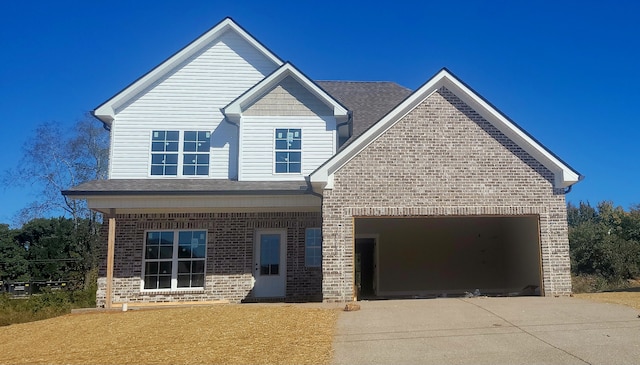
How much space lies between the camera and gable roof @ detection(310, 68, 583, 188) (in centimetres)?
1257

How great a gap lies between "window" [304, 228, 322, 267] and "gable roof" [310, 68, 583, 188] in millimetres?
3235

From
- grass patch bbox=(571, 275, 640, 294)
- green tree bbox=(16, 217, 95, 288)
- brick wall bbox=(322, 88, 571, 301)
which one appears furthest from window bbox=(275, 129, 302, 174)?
green tree bbox=(16, 217, 95, 288)

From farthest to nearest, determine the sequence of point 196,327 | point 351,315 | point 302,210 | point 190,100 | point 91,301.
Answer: point 91,301 < point 190,100 < point 302,210 < point 351,315 < point 196,327

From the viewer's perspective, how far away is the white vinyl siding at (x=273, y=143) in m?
15.2

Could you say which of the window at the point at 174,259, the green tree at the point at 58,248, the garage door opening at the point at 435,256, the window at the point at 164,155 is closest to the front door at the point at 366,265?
the garage door opening at the point at 435,256

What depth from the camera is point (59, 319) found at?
12375 millimetres

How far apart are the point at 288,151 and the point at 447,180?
5.15 metres

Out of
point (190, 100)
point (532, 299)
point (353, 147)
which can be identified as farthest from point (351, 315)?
point (190, 100)

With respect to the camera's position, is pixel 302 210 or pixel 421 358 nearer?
pixel 421 358

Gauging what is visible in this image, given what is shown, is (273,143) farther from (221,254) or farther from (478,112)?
(478,112)

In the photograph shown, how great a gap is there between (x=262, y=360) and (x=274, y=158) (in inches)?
354

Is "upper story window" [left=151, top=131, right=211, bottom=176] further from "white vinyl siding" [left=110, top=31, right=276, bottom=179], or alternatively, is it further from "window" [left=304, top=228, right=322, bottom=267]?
"window" [left=304, top=228, right=322, bottom=267]

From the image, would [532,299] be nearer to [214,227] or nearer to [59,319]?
[214,227]

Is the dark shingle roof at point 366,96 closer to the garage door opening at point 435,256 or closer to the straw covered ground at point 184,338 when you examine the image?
the garage door opening at point 435,256
